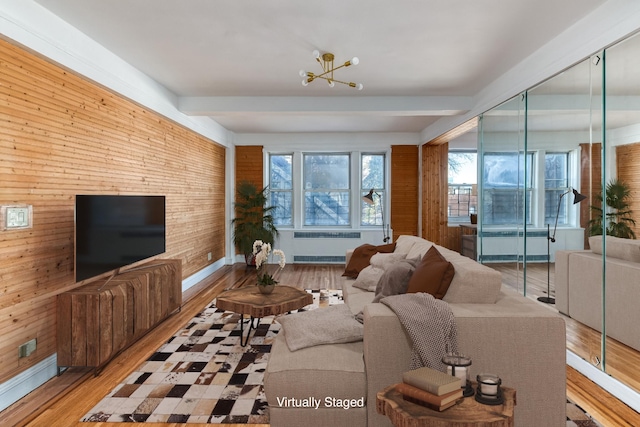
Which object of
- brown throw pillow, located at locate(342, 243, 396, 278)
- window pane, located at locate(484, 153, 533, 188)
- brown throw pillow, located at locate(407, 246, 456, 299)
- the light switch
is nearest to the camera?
brown throw pillow, located at locate(407, 246, 456, 299)

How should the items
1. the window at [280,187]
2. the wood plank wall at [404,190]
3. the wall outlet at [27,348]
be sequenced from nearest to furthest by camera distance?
1. the wall outlet at [27,348]
2. the wood plank wall at [404,190]
3. the window at [280,187]

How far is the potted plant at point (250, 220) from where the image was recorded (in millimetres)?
7930

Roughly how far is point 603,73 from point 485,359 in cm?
222

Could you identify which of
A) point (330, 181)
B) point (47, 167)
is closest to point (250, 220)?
point (330, 181)

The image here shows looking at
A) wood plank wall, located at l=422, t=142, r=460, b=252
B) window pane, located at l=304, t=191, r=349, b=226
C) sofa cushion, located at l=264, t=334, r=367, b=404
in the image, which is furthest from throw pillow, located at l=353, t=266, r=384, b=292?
window pane, located at l=304, t=191, r=349, b=226

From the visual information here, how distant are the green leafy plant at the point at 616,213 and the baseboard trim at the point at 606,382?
976mm

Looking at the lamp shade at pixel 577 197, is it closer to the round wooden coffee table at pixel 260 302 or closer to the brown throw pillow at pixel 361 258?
the brown throw pillow at pixel 361 258

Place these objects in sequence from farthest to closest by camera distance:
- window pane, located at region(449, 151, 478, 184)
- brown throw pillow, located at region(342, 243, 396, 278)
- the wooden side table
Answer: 1. window pane, located at region(449, 151, 478, 184)
2. brown throw pillow, located at region(342, 243, 396, 278)
3. the wooden side table

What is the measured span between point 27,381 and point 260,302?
1694 millimetres

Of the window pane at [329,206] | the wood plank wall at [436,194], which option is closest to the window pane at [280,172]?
the window pane at [329,206]

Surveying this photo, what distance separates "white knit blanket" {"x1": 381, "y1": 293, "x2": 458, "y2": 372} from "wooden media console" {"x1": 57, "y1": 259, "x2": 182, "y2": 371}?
2.25 metres

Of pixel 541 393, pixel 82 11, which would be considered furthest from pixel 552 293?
pixel 82 11

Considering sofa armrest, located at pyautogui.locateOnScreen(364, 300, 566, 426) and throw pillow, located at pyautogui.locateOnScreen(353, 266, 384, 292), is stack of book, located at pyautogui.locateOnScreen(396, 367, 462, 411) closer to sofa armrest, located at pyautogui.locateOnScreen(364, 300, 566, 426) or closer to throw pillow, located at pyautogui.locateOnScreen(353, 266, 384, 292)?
sofa armrest, located at pyautogui.locateOnScreen(364, 300, 566, 426)

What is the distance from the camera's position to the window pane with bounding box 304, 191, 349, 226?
8.72 metres
